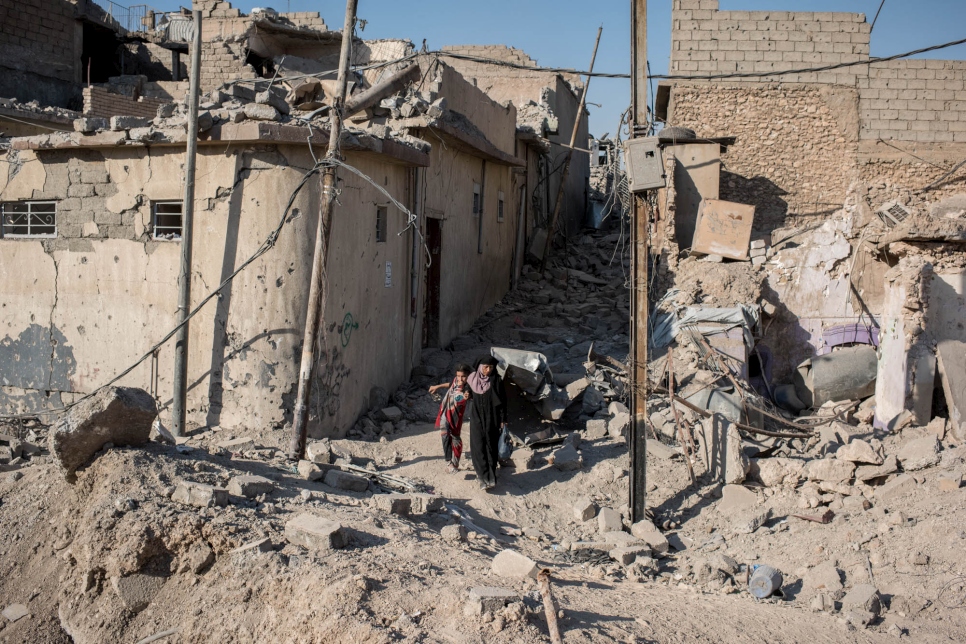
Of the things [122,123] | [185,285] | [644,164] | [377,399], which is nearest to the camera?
[644,164]

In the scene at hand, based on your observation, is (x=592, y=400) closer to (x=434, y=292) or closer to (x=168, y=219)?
(x=434, y=292)

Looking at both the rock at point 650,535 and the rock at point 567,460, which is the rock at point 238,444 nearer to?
the rock at point 567,460

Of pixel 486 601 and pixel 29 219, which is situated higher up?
pixel 29 219

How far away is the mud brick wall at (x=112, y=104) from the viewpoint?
1412cm

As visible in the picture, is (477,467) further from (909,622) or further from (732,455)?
(909,622)

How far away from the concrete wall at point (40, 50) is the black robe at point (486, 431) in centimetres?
1541

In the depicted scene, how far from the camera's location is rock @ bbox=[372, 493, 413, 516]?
21.0 ft

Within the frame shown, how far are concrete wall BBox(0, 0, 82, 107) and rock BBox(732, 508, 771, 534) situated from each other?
58.7 feet

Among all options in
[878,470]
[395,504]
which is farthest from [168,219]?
[878,470]

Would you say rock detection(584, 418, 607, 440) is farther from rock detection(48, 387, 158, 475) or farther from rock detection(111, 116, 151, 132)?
rock detection(111, 116, 151, 132)

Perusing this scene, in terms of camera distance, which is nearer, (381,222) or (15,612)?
(15,612)

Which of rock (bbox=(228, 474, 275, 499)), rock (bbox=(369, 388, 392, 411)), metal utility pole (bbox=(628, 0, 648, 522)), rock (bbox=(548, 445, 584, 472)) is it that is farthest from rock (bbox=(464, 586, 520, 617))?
rock (bbox=(369, 388, 392, 411))

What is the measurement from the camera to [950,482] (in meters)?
6.86

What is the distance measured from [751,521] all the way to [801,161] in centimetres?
1011
